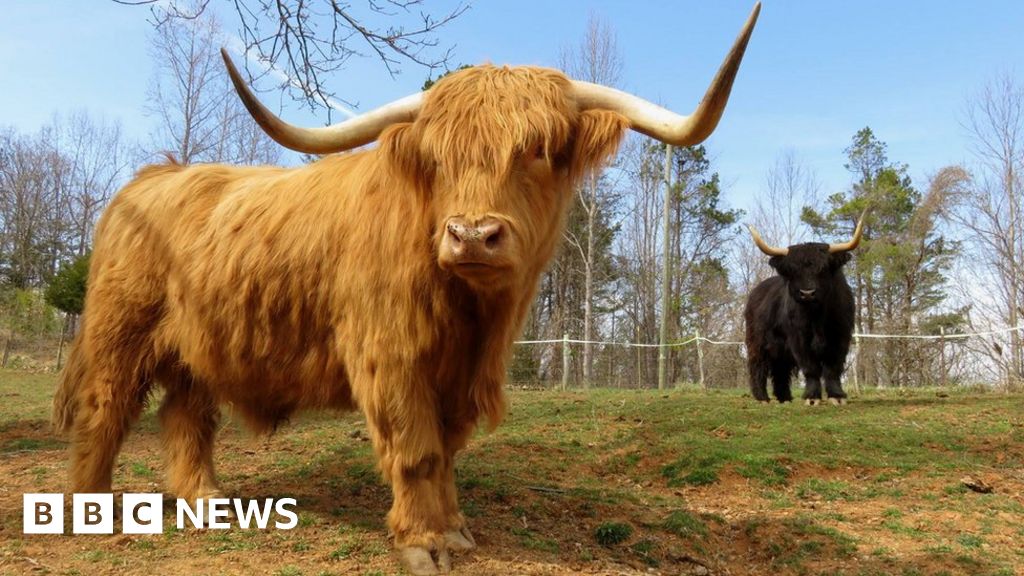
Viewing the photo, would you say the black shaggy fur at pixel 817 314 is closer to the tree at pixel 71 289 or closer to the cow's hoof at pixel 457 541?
the cow's hoof at pixel 457 541

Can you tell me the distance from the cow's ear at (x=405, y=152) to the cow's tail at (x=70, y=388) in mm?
2455

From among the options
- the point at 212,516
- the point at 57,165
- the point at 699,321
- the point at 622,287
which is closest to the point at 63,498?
the point at 212,516

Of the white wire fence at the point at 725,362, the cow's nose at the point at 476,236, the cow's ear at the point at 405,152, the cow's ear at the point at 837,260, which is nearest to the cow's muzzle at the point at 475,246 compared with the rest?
the cow's nose at the point at 476,236

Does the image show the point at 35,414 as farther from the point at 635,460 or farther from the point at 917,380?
the point at 917,380

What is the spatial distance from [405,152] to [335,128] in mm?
538

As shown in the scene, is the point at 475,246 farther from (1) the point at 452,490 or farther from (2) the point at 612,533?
(2) the point at 612,533

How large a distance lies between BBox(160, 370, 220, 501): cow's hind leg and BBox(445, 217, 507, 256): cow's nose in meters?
2.66

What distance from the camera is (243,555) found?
3.14 metres

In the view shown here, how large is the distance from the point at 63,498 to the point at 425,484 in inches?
96.5

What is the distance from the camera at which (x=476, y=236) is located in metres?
2.48

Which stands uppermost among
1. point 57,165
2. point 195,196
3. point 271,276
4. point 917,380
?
point 57,165

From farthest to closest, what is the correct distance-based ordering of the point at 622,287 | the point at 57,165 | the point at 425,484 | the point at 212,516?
the point at 57,165 < the point at 622,287 < the point at 212,516 < the point at 425,484

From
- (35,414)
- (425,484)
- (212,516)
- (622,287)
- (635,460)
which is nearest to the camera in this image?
(425,484)

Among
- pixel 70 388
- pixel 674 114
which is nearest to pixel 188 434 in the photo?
pixel 70 388
